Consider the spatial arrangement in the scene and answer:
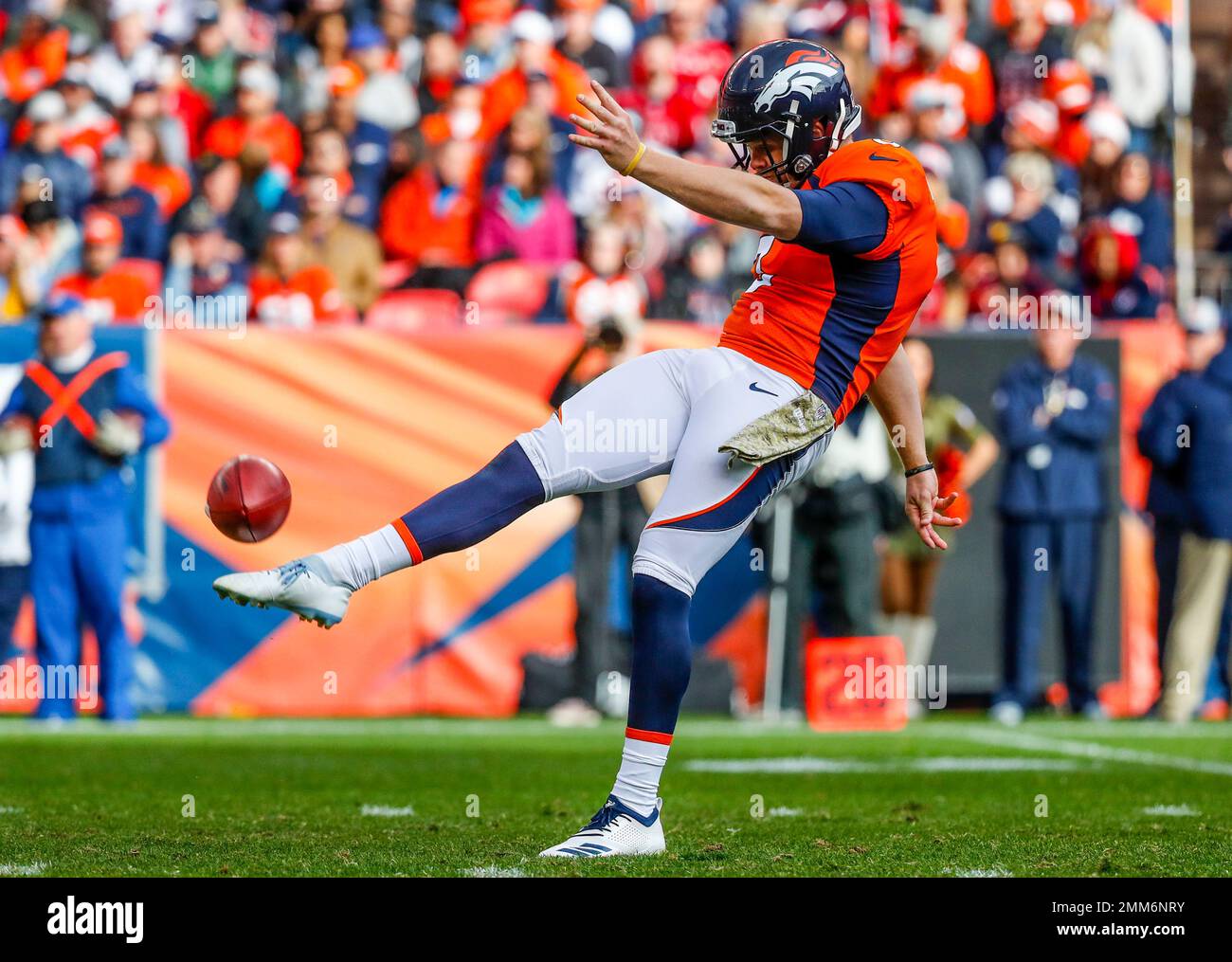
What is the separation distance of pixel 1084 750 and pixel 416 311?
4.86 meters

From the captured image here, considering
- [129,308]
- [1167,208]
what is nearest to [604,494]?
[129,308]

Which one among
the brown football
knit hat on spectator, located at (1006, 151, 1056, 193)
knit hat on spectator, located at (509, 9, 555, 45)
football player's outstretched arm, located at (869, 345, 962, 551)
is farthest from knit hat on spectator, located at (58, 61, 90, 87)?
football player's outstretched arm, located at (869, 345, 962, 551)

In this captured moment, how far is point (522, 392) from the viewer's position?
1152cm

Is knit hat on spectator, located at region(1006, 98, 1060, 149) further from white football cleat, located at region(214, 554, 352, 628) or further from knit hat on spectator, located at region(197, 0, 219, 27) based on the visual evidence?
white football cleat, located at region(214, 554, 352, 628)

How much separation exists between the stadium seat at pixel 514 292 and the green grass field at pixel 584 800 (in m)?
2.72

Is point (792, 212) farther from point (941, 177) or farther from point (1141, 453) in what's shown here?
point (941, 177)

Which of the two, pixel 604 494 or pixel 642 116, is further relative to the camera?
pixel 642 116

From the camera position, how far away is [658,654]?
507 centimetres

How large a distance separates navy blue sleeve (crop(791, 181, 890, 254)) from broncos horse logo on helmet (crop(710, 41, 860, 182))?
10.1 inches

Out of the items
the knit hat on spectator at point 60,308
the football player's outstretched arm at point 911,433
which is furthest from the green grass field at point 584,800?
the knit hat on spectator at point 60,308

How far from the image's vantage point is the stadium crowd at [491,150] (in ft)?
39.8

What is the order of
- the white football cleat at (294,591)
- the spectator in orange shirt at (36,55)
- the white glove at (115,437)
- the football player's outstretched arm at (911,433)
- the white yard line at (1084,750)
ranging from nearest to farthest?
the white football cleat at (294,591) → the football player's outstretched arm at (911,433) → the white yard line at (1084,750) → the white glove at (115,437) → the spectator in orange shirt at (36,55)

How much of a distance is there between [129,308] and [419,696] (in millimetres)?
2890

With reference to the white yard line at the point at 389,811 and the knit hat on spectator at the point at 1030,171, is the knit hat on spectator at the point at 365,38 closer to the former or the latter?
the knit hat on spectator at the point at 1030,171
